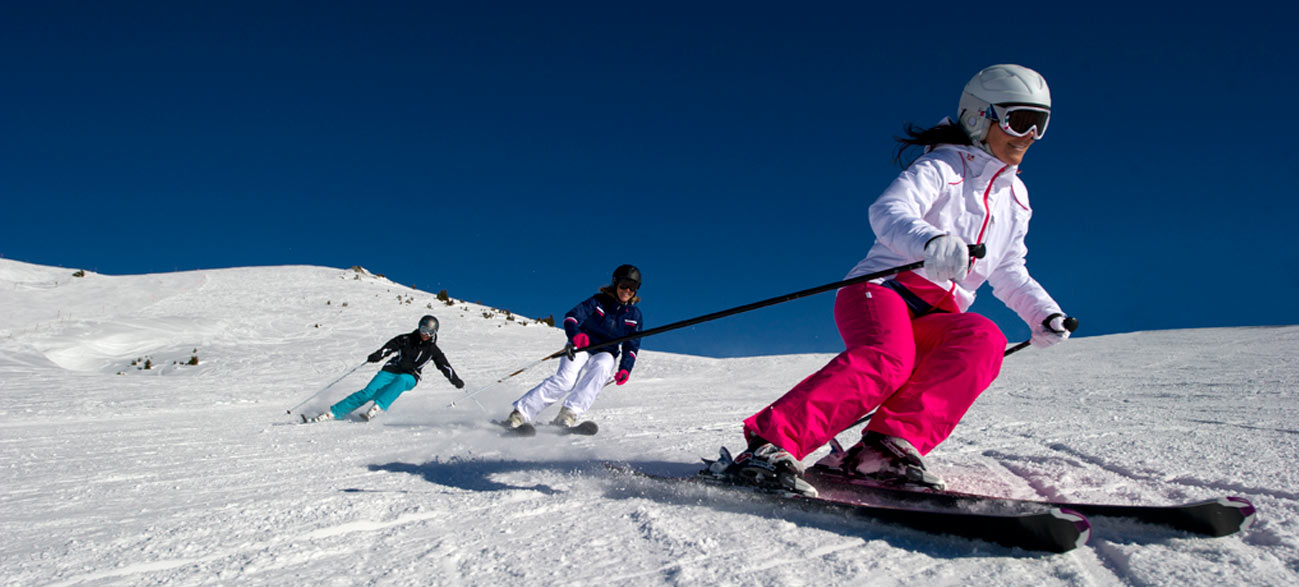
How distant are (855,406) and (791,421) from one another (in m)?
0.25

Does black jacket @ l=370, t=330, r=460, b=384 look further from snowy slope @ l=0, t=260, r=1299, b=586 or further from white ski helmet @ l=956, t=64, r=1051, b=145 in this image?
white ski helmet @ l=956, t=64, r=1051, b=145

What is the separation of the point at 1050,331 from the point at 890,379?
1056 mm

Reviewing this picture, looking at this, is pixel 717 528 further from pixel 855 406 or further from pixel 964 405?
pixel 964 405

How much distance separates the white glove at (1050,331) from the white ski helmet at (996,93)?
33.5 inches

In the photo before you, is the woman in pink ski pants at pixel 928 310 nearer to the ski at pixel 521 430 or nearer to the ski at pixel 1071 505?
the ski at pixel 1071 505

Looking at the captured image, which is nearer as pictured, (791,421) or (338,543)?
(338,543)

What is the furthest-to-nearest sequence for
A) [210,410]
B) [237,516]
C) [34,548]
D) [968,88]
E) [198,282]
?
[198,282], [210,410], [968,88], [237,516], [34,548]

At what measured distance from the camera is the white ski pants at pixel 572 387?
19.9 feet

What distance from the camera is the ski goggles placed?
2.95 meters

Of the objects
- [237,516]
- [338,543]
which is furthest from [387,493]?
[338,543]

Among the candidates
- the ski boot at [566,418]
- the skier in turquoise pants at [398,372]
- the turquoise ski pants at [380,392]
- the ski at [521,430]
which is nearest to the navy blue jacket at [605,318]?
the ski boot at [566,418]

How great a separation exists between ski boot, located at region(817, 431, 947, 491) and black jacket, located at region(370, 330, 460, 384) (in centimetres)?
567

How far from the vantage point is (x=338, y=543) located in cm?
197

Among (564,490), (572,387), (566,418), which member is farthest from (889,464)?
(572,387)
